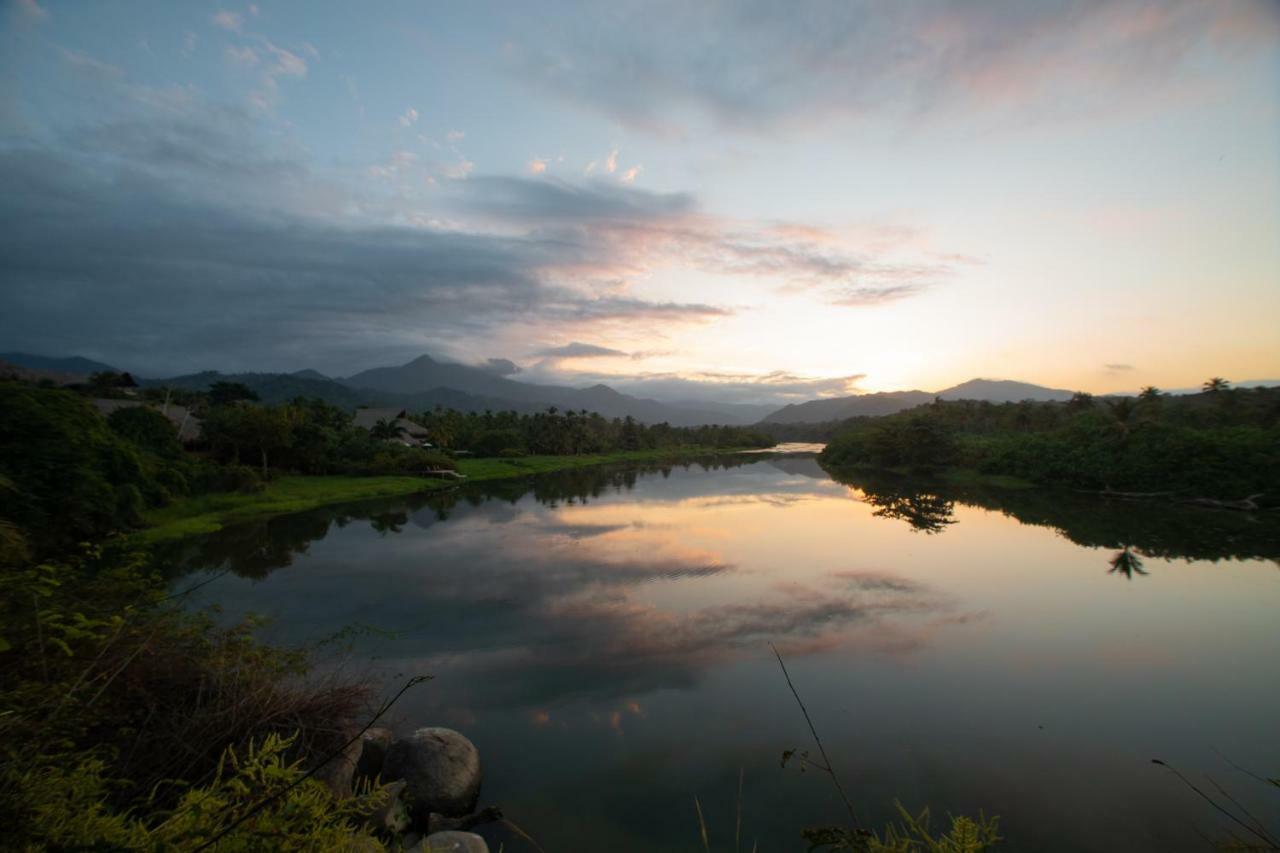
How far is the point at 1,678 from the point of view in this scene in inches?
152

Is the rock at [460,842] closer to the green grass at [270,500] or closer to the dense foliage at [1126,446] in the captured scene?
the green grass at [270,500]

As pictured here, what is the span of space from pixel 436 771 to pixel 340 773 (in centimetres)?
112

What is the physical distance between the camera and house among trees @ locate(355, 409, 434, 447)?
55344mm

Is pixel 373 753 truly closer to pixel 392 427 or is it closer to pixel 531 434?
pixel 392 427

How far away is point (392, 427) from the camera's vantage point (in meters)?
56.0

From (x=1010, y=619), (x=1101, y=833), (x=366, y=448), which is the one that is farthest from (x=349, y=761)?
(x=366, y=448)

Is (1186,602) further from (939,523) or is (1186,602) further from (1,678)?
(1,678)

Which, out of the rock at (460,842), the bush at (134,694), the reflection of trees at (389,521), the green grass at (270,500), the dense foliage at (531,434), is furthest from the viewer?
the dense foliage at (531,434)

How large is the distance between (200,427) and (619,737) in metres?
47.5

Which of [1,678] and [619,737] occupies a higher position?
[1,678]

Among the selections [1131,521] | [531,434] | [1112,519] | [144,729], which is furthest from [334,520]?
[531,434]

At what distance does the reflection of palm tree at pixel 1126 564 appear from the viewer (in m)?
18.4

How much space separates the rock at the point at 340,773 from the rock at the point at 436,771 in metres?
0.56

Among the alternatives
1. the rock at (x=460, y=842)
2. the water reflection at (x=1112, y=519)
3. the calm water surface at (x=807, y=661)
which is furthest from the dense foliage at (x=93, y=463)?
the water reflection at (x=1112, y=519)
